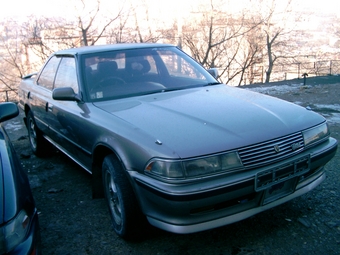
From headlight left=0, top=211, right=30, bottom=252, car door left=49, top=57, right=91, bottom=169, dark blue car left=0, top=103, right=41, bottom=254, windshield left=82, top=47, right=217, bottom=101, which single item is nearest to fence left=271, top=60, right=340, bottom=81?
windshield left=82, top=47, right=217, bottom=101

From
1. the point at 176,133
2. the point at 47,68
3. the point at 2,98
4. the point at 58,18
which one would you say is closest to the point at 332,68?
the point at 58,18

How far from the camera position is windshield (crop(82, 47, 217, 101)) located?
3.73 meters

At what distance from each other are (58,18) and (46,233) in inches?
596

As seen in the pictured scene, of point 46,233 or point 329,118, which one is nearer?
point 46,233

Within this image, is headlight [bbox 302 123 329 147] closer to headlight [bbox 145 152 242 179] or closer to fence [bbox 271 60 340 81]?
headlight [bbox 145 152 242 179]

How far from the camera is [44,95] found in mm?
4699

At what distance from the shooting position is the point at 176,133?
2.60 meters

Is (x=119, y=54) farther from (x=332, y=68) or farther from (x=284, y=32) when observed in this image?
(x=284, y=32)

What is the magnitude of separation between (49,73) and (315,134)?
3537 millimetres

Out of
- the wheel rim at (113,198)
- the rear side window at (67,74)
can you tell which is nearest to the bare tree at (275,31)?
the rear side window at (67,74)

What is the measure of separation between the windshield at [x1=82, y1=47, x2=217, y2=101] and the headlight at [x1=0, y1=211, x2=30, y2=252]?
1.74m

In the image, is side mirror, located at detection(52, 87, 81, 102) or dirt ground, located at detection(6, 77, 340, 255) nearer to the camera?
dirt ground, located at detection(6, 77, 340, 255)

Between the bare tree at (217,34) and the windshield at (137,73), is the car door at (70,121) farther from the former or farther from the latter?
the bare tree at (217,34)

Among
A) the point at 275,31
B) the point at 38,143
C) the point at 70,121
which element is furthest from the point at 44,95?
the point at 275,31
